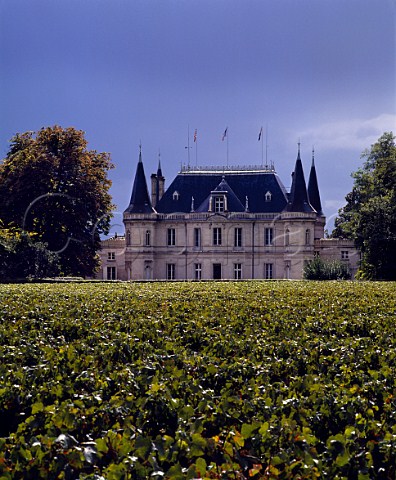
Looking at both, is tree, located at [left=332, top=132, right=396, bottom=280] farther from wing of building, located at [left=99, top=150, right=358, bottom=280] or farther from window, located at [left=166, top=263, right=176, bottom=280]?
window, located at [left=166, top=263, right=176, bottom=280]

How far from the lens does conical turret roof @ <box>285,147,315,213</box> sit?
55562 millimetres

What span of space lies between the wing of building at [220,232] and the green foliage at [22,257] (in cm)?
2167

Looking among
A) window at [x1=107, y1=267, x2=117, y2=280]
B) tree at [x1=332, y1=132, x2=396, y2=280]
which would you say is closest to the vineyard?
tree at [x1=332, y1=132, x2=396, y2=280]

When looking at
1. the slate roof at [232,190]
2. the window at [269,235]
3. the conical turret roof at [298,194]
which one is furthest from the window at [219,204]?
the conical turret roof at [298,194]

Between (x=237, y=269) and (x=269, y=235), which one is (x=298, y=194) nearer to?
(x=269, y=235)

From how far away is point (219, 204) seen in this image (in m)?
57.5

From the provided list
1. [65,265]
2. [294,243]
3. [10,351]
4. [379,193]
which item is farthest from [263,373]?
[294,243]

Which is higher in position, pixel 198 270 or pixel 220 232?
pixel 220 232

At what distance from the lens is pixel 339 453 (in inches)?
141

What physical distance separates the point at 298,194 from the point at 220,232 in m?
8.45

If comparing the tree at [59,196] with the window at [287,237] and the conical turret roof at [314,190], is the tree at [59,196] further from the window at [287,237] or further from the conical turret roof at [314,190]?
the conical turret roof at [314,190]

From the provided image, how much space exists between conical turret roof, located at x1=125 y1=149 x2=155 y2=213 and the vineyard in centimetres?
4884

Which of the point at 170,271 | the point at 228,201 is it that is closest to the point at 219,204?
the point at 228,201

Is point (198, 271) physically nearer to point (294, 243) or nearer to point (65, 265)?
point (294, 243)
